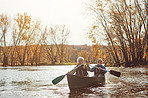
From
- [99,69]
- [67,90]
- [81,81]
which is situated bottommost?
[67,90]

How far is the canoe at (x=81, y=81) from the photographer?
799cm

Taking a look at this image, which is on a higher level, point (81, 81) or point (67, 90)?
point (81, 81)

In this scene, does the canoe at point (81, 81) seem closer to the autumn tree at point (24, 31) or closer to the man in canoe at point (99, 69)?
the man in canoe at point (99, 69)

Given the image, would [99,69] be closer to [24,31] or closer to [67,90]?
[67,90]

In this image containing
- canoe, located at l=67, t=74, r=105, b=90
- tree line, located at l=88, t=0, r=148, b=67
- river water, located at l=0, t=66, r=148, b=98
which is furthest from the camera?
tree line, located at l=88, t=0, r=148, b=67

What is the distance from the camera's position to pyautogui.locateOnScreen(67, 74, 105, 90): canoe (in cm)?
799

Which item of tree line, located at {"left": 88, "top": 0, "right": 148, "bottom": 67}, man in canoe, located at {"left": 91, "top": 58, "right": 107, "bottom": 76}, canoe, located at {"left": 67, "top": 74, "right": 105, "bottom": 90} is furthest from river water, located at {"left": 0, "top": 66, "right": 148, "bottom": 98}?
tree line, located at {"left": 88, "top": 0, "right": 148, "bottom": 67}

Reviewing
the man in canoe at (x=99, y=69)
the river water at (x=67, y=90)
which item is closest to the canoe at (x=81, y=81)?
the river water at (x=67, y=90)

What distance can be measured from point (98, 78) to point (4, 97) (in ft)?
14.4

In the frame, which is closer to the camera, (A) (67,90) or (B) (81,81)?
(A) (67,90)

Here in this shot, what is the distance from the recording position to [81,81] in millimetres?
8516

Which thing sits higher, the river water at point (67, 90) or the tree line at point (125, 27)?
the tree line at point (125, 27)

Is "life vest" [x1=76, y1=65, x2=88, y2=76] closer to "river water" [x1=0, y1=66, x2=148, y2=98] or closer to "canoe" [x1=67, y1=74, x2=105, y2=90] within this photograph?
"canoe" [x1=67, y1=74, x2=105, y2=90]

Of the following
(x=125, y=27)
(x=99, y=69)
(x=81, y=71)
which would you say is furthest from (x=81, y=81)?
(x=125, y=27)
